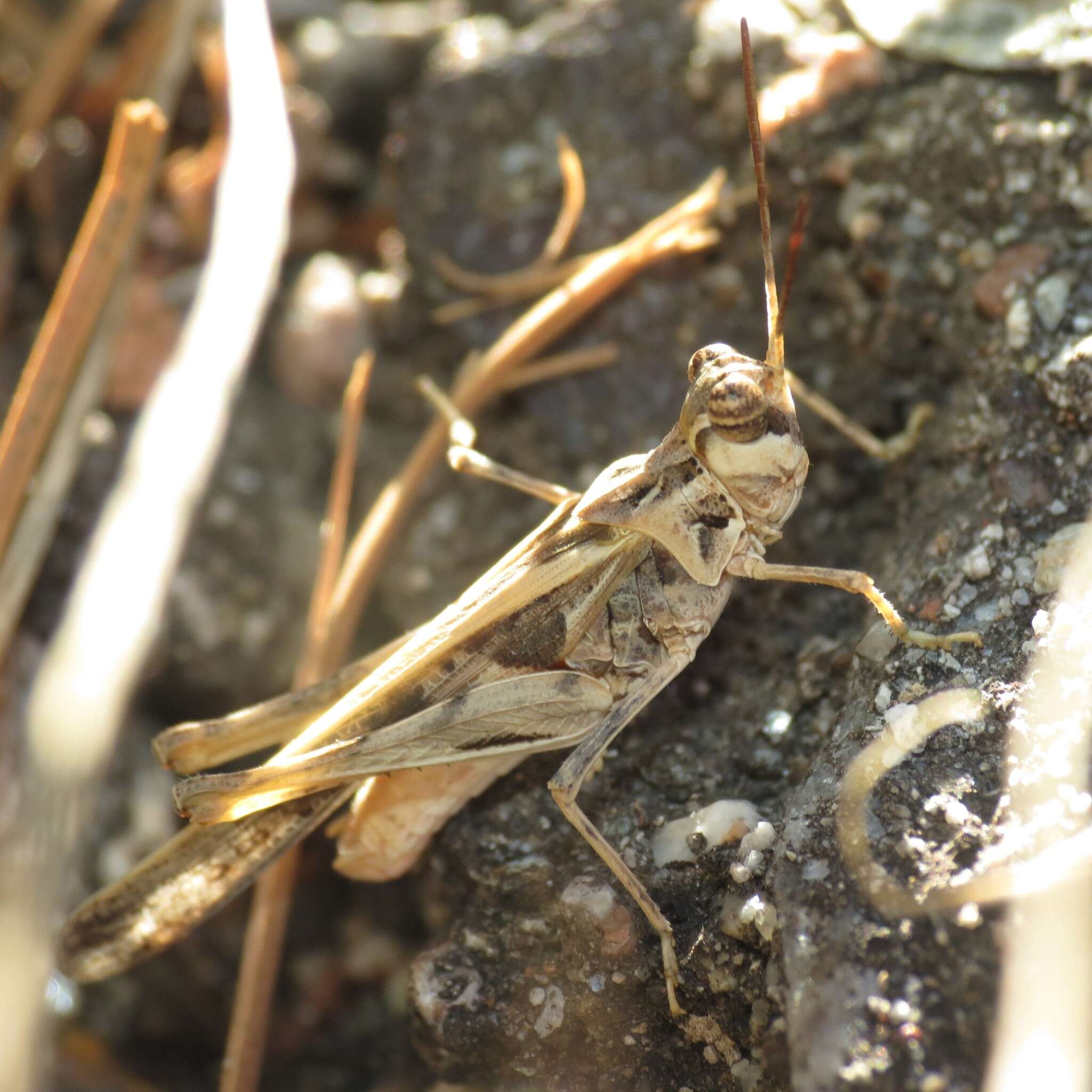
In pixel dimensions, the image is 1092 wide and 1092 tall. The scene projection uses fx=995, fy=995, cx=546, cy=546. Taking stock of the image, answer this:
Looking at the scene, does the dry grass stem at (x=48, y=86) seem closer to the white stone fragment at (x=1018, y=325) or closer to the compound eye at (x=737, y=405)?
the compound eye at (x=737, y=405)

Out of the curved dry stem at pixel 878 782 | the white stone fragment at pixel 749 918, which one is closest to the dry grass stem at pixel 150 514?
the white stone fragment at pixel 749 918

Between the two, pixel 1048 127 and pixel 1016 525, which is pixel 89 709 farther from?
pixel 1048 127

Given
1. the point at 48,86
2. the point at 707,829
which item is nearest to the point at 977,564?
the point at 707,829

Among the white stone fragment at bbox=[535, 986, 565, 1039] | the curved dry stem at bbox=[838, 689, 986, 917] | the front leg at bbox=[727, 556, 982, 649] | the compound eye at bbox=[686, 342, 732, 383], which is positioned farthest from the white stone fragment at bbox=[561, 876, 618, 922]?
the compound eye at bbox=[686, 342, 732, 383]

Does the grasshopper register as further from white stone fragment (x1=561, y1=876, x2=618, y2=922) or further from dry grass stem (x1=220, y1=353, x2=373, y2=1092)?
dry grass stem (x1=220, y1=353, x2=373, y2=1092)

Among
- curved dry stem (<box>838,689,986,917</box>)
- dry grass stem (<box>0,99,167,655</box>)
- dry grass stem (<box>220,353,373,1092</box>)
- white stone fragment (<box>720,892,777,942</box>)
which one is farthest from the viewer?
dry grass stem (<box>0,99,167,655</box>)

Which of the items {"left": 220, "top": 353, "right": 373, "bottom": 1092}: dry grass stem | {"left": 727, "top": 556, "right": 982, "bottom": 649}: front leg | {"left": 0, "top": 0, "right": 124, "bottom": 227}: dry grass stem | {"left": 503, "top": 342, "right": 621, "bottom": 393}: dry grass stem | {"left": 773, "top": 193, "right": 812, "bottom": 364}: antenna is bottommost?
{"left": 220, "top": 353, "right": 373, "bottom": 1092}: dry grass stem
